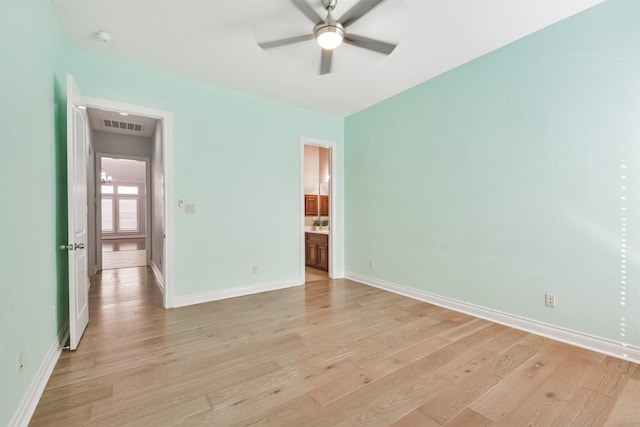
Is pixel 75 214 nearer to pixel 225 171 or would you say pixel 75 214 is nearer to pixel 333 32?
pixel 225 171

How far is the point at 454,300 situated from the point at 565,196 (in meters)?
1.56

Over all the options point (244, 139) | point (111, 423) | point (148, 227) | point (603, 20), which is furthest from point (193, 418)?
point (148, 227)

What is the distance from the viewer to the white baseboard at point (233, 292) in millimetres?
3510

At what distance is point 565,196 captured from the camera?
252 cm

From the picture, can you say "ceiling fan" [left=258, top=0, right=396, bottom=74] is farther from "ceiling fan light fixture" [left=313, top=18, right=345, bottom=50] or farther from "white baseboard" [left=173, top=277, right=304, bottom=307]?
"white baseboard" [left=173, top=277, right=304, bottom=307]

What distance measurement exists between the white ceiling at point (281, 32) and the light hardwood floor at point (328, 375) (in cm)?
239

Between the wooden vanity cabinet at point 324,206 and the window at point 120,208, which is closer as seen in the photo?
the wooden vanity cabinet at point 324,206

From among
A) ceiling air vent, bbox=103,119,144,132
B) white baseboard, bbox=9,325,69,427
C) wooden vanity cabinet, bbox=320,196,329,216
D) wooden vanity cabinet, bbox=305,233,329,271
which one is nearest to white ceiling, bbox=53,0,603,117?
ceiling air vent, bbox=103,119,144,132

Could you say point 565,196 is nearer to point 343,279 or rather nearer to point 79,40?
point 343,279

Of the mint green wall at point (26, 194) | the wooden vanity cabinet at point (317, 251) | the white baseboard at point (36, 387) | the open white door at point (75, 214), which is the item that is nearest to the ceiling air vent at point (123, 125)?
the open white door at point (75, 214)

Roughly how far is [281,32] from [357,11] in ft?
2.06

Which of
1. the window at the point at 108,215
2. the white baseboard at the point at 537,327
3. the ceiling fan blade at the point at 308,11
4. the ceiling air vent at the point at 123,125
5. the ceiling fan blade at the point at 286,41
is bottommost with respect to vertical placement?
the white baseboard at the point at 537,327

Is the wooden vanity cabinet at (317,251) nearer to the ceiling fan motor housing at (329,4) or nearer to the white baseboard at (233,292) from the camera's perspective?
the white baseboard at (233,292)

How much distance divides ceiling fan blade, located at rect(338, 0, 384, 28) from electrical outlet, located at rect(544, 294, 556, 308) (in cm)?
283
